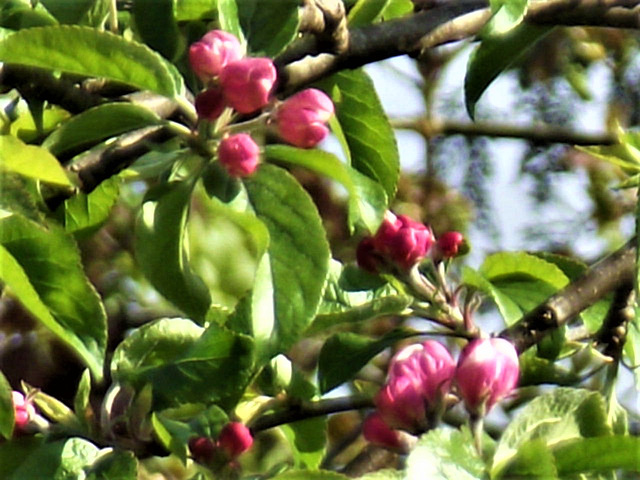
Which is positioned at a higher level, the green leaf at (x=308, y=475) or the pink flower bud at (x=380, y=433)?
the green leaf at (x=308, y=475)

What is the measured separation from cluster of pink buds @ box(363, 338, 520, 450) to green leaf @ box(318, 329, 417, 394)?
0.15 metres

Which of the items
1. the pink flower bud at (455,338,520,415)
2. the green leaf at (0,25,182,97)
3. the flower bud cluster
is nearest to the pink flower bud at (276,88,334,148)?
the flower bud cluster

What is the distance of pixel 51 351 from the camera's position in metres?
2.27

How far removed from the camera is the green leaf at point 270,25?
1121mm

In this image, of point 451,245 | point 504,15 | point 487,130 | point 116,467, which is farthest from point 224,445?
point 487,130

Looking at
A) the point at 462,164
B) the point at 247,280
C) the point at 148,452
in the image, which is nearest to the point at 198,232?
the point at 247,280

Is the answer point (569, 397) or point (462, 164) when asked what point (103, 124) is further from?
point (462, 164)

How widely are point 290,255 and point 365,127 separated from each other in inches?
11.7

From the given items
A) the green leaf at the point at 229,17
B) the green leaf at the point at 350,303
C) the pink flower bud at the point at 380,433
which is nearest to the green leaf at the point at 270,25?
the green leaf at the point at 229,17

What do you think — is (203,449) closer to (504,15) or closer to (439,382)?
(439,382)

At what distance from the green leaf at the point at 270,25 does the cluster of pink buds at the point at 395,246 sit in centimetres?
18

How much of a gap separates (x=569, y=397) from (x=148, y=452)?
357 mm

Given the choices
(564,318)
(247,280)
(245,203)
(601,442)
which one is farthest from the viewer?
(247,280)

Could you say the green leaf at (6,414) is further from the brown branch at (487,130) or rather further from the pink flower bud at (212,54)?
the brown branch at (487,130)
